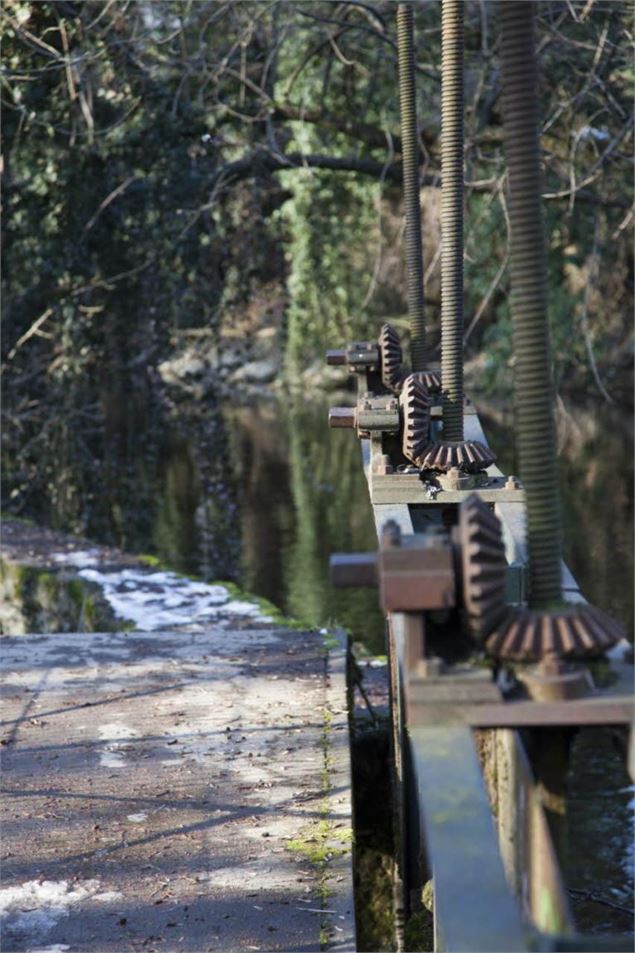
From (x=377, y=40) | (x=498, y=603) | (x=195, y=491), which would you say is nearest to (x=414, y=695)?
(x=498, y=603)

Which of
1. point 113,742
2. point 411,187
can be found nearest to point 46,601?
point 113,742

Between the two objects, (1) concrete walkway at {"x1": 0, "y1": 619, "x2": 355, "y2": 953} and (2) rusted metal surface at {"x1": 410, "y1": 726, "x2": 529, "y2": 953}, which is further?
(1) concrete walkway at {"x1": 0, "y1": 619, "x2": 355, "y2": 953}

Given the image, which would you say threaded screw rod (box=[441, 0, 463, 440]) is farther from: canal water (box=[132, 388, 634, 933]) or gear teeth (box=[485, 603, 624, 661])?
canal water (box=[132, 388, 634, 933])

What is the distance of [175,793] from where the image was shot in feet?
16.3

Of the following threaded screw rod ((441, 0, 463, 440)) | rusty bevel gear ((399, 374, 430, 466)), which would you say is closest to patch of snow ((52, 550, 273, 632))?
threaded screw rod ((441, 0, 463, 440))

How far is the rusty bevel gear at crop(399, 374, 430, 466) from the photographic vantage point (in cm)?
403

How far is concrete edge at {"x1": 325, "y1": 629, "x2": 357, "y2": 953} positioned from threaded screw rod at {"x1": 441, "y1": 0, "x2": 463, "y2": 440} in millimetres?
1350

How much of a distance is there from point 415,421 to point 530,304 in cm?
145

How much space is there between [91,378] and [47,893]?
8.03 metres

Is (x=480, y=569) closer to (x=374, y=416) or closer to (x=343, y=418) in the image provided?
(x=374, y=416)

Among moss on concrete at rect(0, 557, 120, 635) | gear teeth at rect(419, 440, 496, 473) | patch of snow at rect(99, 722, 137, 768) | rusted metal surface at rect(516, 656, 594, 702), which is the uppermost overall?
gear teeth at rect(419, 440, 496, 473)

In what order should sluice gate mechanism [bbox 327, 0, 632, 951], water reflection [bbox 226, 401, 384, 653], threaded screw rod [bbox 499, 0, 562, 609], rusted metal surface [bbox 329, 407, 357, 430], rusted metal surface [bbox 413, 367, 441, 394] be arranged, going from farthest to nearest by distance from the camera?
water reflection [bbox 226, 401, 384, 653] < rusted metal surface [bbox 413, 367, 441, 394] < rusted metal surface [bbox 329, 407, 357, 430] < threaded screw rod [bbox 499, 0, 562, 609] < sluice gate mechanism [bbox 327, 0, 632, 951]

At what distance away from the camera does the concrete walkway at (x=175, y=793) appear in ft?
13.3

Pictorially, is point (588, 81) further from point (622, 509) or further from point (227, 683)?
point (622, 509)
